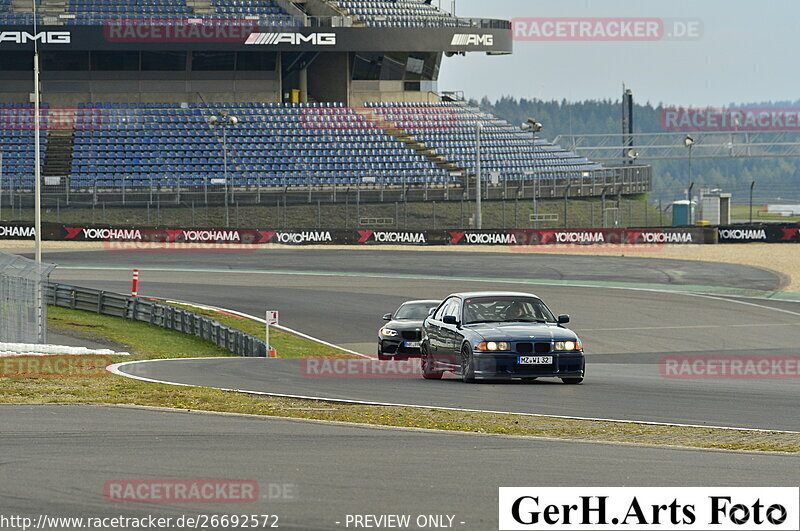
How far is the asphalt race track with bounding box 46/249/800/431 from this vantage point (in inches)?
588

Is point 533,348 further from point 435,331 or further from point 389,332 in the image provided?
point 389,332

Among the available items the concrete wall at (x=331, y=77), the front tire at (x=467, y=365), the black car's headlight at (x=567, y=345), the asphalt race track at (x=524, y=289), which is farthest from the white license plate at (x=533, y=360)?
the concrete wall at (x=331, y=77)

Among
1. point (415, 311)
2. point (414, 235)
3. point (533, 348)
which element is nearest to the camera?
point (533, 348)

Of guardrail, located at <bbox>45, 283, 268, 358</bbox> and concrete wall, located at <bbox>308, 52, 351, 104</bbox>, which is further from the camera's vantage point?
concrete wall, located at <bbox>308, 52, 351, 104</bbox>

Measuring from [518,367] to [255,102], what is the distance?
57662 mm

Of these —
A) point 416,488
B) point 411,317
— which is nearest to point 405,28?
point 411,317

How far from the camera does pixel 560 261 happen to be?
4912 cm

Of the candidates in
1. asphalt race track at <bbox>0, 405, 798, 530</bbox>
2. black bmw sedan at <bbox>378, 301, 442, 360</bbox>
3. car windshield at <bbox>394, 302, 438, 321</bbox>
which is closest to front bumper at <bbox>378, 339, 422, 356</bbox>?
black bmw sedan at <bbox>378, 301, 442, 360</bbox>

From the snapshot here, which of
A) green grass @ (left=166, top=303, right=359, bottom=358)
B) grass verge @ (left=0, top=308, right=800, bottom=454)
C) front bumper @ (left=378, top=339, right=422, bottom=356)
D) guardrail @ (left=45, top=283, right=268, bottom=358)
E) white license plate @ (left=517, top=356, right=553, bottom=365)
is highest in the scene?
white license plate @ (left=517, top=356, right=553, bottom=365)

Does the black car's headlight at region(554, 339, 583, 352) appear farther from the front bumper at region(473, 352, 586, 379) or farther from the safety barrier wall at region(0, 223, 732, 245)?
the safety barrier wall at region(0, 223, 732, 245)

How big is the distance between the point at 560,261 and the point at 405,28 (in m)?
26.9

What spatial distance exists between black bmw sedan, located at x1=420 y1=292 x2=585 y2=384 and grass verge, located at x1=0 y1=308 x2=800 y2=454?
9.68ft

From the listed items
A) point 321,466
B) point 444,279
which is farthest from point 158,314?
point 321,466

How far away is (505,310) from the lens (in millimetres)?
17781
